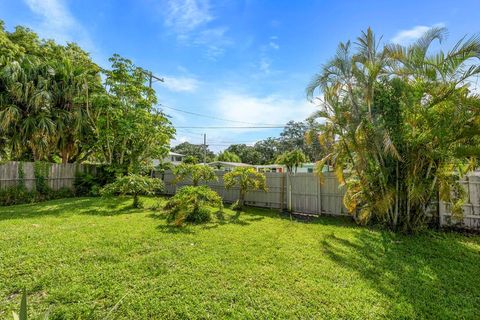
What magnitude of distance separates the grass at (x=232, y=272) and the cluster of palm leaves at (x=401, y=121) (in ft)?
3.28

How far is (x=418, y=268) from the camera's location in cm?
410

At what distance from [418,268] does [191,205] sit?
16.8 feet

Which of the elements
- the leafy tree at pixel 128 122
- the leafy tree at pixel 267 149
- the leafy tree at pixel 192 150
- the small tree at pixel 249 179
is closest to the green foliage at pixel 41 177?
the leafy tree at pixel 128 122

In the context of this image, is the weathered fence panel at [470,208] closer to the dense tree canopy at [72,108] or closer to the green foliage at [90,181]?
the dense tree canopy at [72,108]

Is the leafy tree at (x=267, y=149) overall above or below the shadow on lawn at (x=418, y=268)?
above

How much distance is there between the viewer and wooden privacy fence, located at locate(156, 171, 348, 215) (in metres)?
8.30

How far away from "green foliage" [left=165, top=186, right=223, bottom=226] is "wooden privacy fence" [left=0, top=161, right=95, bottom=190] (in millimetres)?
7552

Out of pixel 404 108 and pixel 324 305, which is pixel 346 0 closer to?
pixel 404 108

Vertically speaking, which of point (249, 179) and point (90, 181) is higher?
point (249, 179)

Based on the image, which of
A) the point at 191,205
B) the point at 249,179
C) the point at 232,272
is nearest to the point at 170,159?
the point at 249,179

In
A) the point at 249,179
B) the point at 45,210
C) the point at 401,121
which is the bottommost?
the point at 45,210

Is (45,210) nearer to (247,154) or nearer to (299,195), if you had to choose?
(299,195)

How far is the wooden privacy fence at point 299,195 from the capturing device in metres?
8.30

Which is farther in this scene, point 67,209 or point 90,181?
point 90,181
